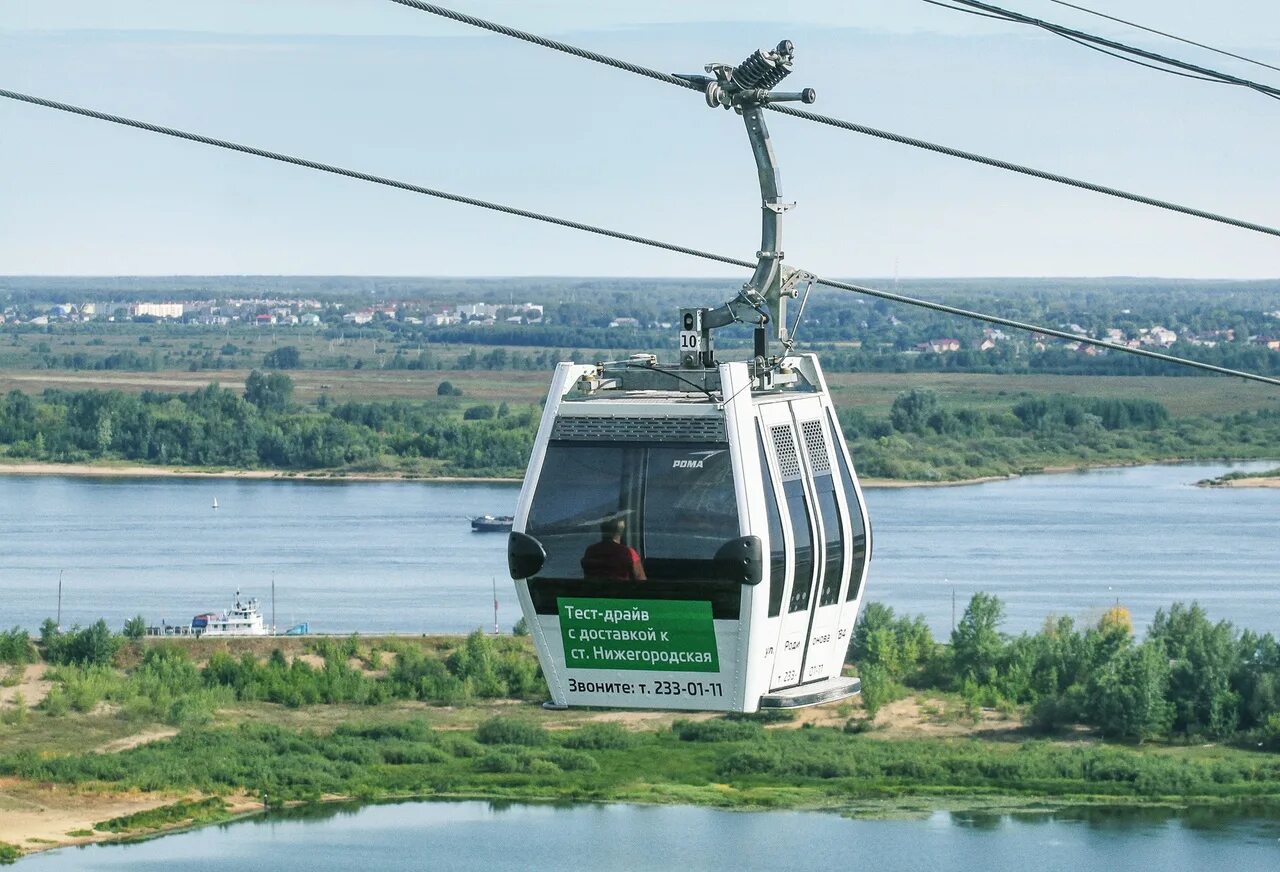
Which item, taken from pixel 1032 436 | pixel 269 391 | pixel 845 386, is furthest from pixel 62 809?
pixel 845 386

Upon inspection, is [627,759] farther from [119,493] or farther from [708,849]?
[119,493]

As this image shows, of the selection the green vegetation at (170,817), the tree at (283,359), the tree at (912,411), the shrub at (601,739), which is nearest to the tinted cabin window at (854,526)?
the green vegetation at (170,817)

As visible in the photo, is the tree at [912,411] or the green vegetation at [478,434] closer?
the green vegetation at [478,434]

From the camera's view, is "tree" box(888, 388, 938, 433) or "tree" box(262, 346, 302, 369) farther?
"tree" box(262, 346, 302, 369)

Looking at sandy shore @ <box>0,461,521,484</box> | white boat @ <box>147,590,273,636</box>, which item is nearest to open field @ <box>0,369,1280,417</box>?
sandy shore @ <box>0,461,521,484</box>

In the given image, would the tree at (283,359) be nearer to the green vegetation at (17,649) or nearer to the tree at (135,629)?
the tree at (135,629)

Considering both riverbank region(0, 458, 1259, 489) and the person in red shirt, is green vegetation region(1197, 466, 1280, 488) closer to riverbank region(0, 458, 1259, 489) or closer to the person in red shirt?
riverbank region(0, 458, 1259, 489)
